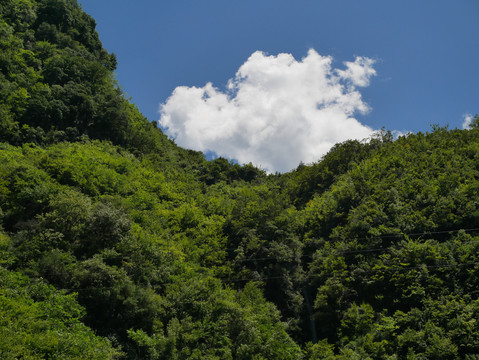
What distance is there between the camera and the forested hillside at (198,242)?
72.2 ft

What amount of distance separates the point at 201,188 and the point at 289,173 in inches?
780

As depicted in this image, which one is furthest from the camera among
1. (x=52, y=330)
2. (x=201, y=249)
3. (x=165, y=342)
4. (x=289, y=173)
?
(x=289, y=173)

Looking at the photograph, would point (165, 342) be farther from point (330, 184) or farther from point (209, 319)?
point (330, 184)

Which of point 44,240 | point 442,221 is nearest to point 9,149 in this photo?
point 44,240

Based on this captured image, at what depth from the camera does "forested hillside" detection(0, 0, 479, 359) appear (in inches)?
866

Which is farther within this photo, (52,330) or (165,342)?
(165,342)

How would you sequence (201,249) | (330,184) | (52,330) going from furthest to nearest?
1. (330,184)
2. (201,249)
3. (52,330)

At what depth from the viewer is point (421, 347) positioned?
24453 mm

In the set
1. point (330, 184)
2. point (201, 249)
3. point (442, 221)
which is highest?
point (330, 184)

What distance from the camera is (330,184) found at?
169 feet

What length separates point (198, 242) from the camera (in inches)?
1455

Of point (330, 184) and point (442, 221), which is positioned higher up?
point (330, 184)

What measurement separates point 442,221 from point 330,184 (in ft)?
66.6

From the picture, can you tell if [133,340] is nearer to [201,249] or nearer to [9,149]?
[201,249]
